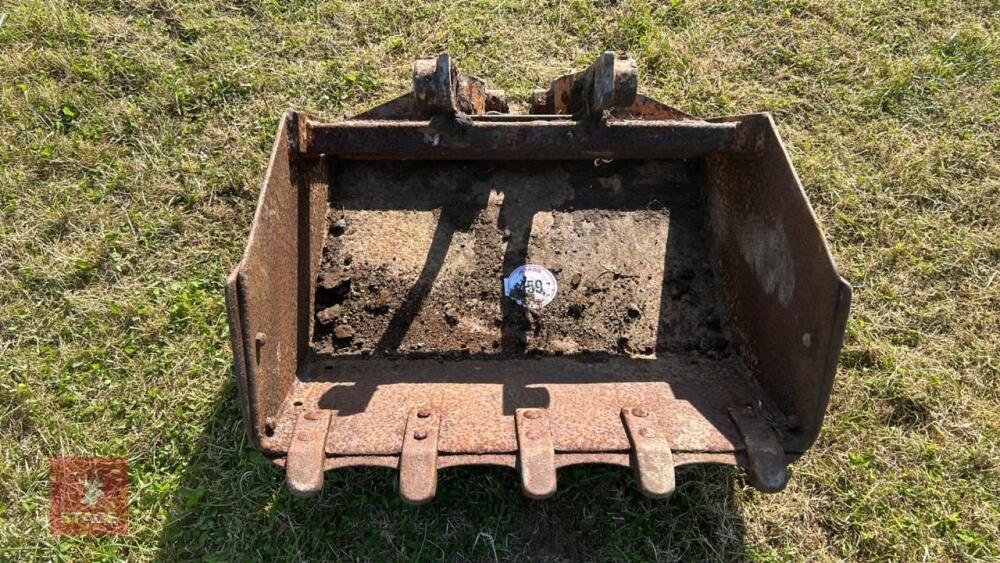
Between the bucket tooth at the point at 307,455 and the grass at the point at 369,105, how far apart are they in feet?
2.04

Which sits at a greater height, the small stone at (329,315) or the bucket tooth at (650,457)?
the small stone at (329,315)

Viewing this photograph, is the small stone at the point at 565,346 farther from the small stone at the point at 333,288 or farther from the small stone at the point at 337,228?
the small stone at the point at 337,228

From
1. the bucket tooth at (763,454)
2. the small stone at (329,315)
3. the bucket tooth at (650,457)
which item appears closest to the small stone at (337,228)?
the small stone at (329,315)

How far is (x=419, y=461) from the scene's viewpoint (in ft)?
5.32

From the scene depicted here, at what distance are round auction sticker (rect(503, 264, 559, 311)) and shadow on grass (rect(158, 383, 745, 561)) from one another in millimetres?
671

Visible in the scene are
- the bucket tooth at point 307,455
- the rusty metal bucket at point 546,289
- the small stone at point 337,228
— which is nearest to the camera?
the bucket tooth at point 307,455

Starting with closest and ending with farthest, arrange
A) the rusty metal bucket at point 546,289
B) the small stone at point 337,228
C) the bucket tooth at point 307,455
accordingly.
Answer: the bucket tooth at point 307,455 → the rusty metal bucket at point 546,289 → the small stone at point 337,228

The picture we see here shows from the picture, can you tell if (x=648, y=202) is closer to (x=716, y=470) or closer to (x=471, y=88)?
(x=471, y=88)

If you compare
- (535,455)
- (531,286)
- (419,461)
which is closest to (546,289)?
(531,286)

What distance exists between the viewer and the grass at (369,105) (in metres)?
2.23

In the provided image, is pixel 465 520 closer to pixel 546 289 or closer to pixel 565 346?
pixel 565 346

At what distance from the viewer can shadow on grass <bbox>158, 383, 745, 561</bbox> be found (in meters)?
2.16

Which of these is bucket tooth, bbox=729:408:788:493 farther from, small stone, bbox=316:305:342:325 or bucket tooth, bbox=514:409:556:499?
small stone, bbox=316:305:342:325

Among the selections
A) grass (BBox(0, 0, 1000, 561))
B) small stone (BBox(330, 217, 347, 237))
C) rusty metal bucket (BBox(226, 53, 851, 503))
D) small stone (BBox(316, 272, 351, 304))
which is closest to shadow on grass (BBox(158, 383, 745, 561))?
grass (BBox(0, 0, 1000, 561))
